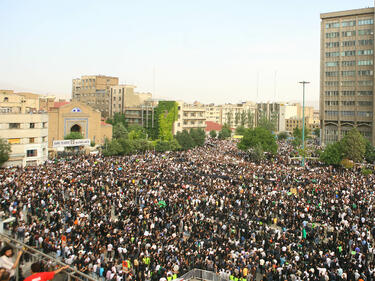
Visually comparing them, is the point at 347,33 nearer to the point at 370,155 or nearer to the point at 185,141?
the point at 370,155

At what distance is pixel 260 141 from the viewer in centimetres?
4700

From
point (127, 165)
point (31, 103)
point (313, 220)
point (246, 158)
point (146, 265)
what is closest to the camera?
point (146, 265)

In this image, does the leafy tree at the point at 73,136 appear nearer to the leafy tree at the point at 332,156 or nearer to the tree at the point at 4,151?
the tree at the point at 4,151

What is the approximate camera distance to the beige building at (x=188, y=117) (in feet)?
229

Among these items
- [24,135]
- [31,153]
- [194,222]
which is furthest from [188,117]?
[194,222]

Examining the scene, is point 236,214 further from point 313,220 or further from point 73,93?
point 73,93

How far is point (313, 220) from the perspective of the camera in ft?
62.9

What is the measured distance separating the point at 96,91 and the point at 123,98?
1415 cm

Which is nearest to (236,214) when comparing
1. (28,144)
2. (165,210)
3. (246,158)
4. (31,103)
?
(165,210)

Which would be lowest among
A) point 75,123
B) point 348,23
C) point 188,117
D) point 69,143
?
point 69,143

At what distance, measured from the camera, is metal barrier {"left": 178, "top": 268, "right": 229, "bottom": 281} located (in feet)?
41.5

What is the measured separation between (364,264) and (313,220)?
17.0 feet

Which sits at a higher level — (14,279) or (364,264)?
(14,279)

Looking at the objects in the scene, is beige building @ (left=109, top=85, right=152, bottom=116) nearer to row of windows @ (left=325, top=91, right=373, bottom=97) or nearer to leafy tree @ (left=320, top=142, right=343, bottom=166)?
row of windows @ (left=325, top=91, right=373, bottom=97)
